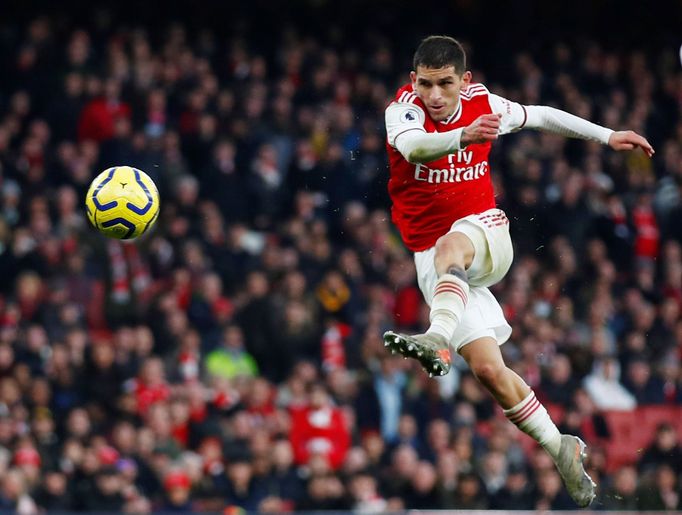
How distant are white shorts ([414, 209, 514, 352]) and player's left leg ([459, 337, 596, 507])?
7cm

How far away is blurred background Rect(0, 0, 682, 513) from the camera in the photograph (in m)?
12.4

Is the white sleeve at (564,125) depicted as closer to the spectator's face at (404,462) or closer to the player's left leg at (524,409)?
the player's left leg at (524,409)

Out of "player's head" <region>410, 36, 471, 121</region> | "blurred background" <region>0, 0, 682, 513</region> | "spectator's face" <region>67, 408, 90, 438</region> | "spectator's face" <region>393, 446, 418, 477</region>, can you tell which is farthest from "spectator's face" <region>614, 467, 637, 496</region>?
"player's head" <region>410, 36, 471, 121</region>

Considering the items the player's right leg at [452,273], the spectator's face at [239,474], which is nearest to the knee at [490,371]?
the player's right leg at [452,273]

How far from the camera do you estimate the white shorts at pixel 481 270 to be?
8.00 m

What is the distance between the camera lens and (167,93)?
618 inches

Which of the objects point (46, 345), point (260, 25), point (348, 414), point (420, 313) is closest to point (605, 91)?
point (260, 25)

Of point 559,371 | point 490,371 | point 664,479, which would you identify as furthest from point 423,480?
point 490,371

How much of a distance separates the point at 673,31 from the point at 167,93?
822cm

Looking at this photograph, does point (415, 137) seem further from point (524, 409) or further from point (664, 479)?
point (664, 479)

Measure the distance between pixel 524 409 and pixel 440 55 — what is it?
6.55 feet

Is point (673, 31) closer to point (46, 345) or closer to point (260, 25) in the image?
point (260, 25)

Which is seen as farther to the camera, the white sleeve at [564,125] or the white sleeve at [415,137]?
the white sleeve at [564,125]

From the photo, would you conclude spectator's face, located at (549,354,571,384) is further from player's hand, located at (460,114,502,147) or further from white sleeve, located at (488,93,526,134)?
player's hand, located at (460,114,502,147)
